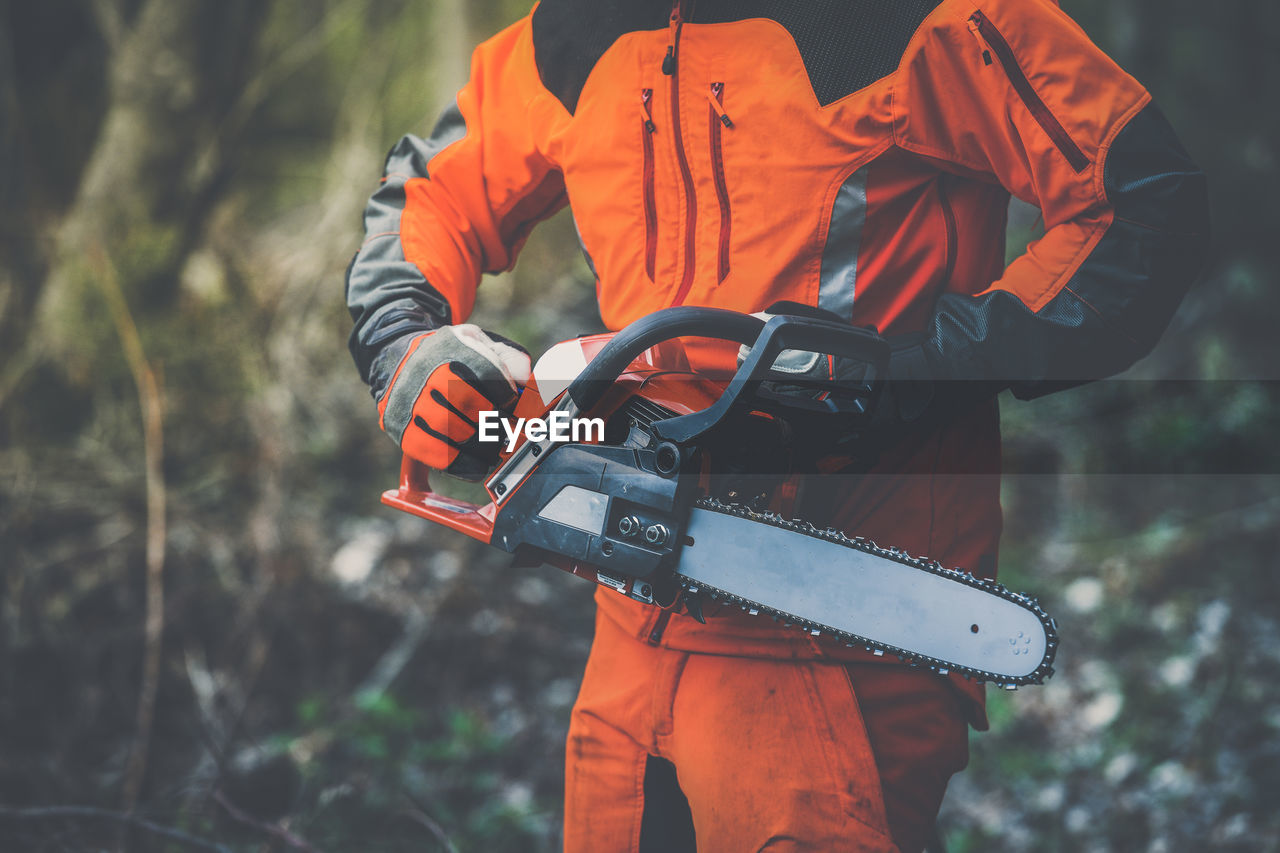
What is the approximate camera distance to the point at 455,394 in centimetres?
120

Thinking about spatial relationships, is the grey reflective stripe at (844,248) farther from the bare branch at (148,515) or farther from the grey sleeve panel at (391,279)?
the bare branch at (148,515)

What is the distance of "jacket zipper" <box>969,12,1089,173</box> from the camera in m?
1.08

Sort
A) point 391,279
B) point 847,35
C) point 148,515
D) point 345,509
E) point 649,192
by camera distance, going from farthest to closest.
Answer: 1. point 345,509
2. point 148,515
3. point 391,279
4. point 649,192
5. point 847,35

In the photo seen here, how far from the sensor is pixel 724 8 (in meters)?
1.27

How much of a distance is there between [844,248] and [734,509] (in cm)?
44

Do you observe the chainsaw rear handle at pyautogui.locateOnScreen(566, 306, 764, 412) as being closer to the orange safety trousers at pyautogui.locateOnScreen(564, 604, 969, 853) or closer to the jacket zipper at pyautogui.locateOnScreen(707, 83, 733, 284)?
the jacket zipper at pyautogui.locateOnScreen(707, 83, 733, 284)

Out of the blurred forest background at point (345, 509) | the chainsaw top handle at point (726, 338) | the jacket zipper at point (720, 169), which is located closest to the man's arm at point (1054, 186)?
the chainsaw top handle at point (726, 338)

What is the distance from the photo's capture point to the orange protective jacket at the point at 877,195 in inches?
42.9

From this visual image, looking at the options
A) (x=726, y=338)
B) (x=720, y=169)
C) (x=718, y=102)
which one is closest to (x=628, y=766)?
(x=726, y=338)

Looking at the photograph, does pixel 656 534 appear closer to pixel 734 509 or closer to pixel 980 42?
pixel 734 509

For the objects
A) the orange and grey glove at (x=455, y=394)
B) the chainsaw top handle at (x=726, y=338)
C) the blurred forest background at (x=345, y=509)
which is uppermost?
the chainsaw top handle at (x=726, y=338)

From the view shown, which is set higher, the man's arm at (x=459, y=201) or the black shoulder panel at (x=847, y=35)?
the black shoulder panel at (x=847, y=35)

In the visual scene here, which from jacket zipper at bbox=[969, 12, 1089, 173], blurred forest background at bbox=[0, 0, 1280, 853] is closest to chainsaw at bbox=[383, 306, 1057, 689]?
jacket zipper at bbox=[969, 12, 1089, 173]

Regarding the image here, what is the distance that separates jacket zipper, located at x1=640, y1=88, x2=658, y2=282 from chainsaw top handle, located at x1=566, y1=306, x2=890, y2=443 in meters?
0.31
